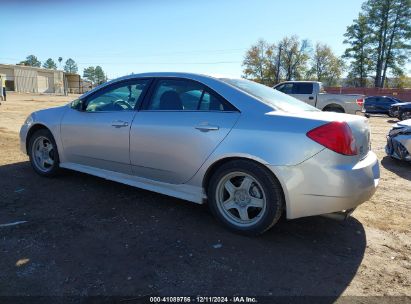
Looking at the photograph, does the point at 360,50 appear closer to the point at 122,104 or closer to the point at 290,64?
the point at 290,64

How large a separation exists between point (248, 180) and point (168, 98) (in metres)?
1.35

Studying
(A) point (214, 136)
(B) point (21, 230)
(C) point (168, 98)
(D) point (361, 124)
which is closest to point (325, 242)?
(D) point (361, 124)

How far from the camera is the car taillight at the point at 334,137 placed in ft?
10.6

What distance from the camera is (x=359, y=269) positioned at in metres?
3.10

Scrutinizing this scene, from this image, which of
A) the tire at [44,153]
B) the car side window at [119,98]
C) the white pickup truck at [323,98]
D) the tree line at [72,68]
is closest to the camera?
the car side window at [119,98]

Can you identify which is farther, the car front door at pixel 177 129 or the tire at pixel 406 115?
the tire at pixel 406 115

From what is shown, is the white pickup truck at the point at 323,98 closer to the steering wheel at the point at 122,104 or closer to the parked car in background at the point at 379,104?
the parked car in background at the point at 379,104

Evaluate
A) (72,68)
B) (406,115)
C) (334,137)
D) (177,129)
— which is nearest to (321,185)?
(334,137)

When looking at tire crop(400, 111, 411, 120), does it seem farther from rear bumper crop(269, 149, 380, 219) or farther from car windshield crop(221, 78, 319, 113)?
rear bumper crop(269, 149, 380, 219)

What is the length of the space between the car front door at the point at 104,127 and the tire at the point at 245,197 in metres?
1.23

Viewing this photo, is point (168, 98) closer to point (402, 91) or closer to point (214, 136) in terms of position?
point (214, 136)

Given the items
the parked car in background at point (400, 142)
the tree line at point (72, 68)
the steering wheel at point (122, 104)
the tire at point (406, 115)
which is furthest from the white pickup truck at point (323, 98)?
the tree line at point (72, 68)

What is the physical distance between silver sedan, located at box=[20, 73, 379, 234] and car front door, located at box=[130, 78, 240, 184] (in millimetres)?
11

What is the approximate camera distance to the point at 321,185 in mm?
3244
